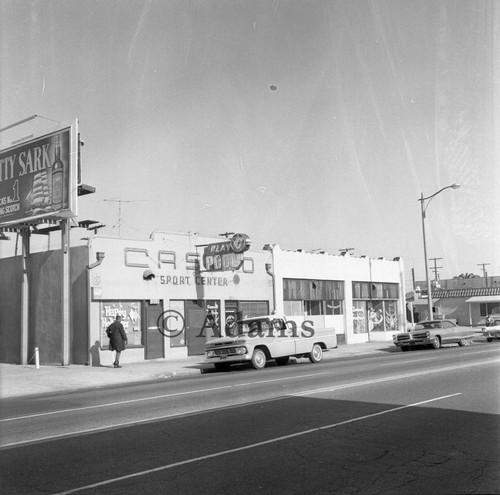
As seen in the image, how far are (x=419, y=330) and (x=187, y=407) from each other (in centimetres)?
1917

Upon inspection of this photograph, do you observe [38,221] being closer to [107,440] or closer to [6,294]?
[6,294]

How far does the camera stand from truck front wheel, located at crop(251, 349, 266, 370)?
756 inches

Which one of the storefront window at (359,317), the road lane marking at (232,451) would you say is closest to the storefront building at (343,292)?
the storefront window at (359,317)

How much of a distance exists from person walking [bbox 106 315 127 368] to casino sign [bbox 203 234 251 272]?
5897 mm

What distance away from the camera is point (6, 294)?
24.9m

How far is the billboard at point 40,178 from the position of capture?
2141 cm

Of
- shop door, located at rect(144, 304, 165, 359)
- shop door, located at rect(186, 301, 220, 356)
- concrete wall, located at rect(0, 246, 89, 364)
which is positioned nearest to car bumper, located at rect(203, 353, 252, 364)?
shop door, located at rect(144, 304, 165, 359)

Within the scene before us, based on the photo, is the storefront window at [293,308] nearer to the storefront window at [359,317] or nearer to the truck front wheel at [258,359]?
the storefront window at [359,317]

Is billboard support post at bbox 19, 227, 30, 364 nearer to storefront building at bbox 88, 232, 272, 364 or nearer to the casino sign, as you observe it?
storefront building at bbox 88, 232, 272, 364

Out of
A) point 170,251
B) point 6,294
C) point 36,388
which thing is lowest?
point 36,388

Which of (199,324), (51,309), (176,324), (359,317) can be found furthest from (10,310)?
(359,317)


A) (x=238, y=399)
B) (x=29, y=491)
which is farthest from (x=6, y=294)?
(x=29, y=491)

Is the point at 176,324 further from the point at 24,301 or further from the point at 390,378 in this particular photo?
the point at 390,378

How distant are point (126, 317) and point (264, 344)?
6.87m
